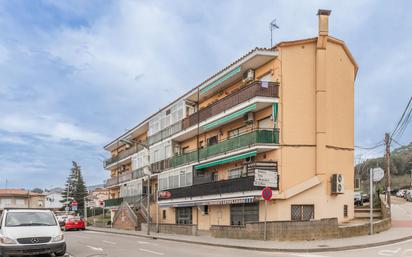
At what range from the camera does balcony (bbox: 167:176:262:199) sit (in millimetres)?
27375

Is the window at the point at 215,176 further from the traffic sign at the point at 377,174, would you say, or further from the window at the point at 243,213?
the traffic sign at the point at 377,174

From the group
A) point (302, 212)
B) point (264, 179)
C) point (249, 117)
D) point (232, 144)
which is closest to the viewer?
point (264, 179)

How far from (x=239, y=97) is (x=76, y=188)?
Answer: 279 feet

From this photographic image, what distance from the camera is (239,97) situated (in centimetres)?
2942

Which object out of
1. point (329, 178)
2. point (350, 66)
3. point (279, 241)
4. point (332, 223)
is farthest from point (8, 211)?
point (350, 66)

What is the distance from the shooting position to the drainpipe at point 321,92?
27.2 metres

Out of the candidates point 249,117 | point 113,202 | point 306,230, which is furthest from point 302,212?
point 113,202

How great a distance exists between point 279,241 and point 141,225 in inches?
856

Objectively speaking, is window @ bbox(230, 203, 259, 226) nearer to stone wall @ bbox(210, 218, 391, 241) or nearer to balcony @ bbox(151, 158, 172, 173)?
stone wall @ bbox(210, 218, 391, 241)

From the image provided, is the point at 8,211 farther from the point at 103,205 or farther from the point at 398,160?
the point at 398,160

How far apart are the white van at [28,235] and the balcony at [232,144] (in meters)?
14.8

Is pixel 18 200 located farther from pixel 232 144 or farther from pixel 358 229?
pixel 358 229

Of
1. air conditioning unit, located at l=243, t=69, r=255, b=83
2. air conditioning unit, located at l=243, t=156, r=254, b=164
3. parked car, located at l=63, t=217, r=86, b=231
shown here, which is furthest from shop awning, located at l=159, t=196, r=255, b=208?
parked car, located at l=63, t=217, r=86, b=231

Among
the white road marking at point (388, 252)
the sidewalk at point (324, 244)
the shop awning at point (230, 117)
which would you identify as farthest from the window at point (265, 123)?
the white road marking at point (388, 252)
